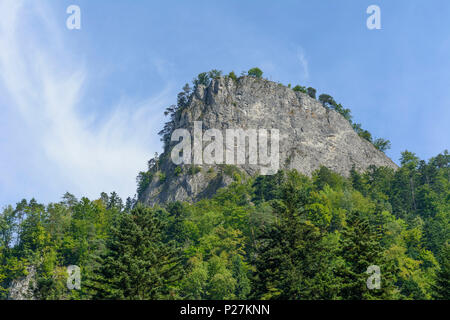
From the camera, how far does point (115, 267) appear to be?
36.9m

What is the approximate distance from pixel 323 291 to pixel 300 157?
75554mm

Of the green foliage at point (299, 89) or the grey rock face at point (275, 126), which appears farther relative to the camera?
the green foliage at point (299, 89)

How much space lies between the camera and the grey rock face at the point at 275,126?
108 metres

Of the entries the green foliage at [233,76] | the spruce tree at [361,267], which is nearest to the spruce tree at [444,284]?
the spruce tree at [361,267]

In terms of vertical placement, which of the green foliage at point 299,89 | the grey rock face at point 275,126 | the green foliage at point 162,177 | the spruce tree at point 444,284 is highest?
the green foliage at point 299,89

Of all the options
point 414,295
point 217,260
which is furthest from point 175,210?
point 414,295

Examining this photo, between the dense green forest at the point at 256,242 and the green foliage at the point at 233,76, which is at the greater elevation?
the green foliage at the point at 233,76

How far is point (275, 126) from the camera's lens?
11575 centimetres

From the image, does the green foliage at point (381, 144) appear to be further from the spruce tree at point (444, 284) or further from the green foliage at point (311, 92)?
the spruce tree at point (444, 284)

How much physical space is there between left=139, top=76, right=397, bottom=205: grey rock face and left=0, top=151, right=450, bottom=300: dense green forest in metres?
7.20

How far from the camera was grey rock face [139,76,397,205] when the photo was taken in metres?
108

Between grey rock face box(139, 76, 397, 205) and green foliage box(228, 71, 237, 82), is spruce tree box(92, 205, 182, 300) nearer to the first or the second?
grey rock face box(139, 76, 397, 205)

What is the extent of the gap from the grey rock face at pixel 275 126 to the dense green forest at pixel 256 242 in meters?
7.20

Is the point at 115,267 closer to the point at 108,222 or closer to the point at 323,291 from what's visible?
the point at 323,291
